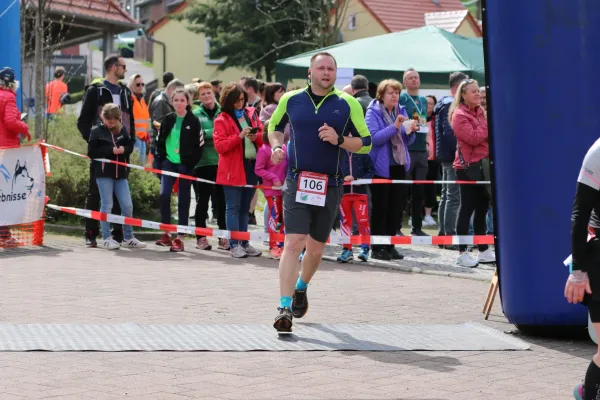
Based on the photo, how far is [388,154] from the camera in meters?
13.1

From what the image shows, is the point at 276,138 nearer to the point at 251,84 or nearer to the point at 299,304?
the point at 299,304

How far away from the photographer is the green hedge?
1469 centimetres

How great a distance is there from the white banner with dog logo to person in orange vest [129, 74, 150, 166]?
447 centimetres

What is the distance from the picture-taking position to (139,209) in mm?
15492

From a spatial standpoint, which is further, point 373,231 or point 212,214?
point 212,214

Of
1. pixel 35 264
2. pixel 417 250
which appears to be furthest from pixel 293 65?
pixel 35 264

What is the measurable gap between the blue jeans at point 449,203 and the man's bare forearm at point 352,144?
5.20m

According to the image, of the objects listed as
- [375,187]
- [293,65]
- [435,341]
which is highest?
[293,65]

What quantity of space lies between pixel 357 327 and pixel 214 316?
3.68 feet

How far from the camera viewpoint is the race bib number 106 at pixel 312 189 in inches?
334

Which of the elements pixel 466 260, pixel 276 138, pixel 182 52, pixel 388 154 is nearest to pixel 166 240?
pixel 388 154

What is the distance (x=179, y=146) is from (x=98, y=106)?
1011 millimetres

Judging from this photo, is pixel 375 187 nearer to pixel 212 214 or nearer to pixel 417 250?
pixel 417 250

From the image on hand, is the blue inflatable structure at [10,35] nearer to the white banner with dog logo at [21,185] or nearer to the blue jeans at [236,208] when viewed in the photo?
the white banner with dog logo at [21,185]
